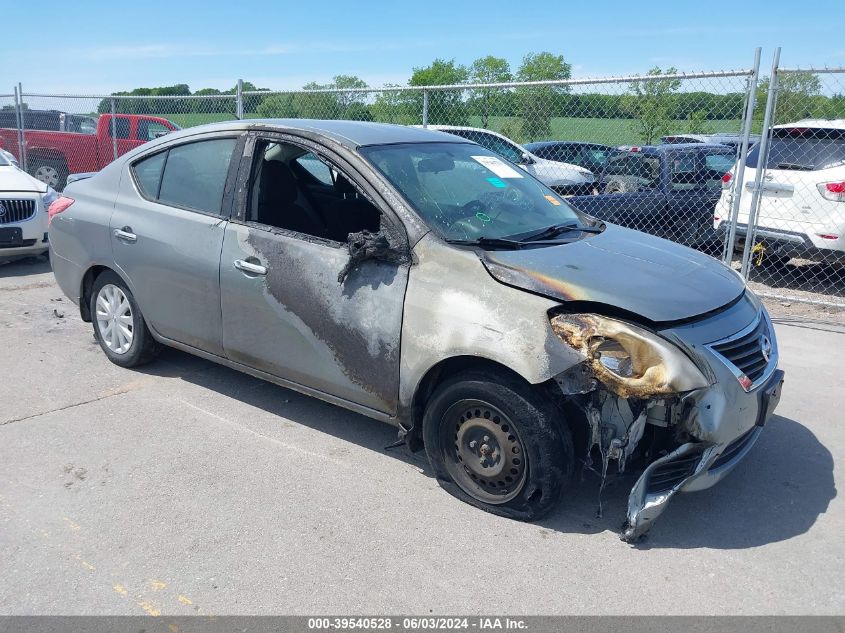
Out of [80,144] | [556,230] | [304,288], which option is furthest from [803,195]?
[80,144]

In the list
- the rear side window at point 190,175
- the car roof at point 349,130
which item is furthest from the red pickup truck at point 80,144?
the car roof at point 349,130

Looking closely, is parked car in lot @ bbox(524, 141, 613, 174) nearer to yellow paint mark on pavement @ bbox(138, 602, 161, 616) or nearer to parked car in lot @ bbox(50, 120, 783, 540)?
parked car in lot @ bbox(50, 120, 783, 540)

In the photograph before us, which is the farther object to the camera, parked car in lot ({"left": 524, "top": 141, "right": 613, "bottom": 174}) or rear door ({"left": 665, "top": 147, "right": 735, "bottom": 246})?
parked car in lot ({"left": 524, "top": 141, "right": 613, "bottom": 174})

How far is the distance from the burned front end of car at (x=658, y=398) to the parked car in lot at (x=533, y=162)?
757 centimetres

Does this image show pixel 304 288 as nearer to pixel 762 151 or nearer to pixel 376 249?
pixel 376 249

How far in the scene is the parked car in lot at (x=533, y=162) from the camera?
10844mm

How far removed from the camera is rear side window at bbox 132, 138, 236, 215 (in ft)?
15.2

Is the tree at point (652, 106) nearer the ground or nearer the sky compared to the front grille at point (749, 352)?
nearer the sky

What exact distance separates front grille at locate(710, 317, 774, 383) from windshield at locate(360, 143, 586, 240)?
1.25 meters

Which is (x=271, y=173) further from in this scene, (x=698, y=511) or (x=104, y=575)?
(x=698, y=511)

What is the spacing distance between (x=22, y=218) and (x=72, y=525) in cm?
642

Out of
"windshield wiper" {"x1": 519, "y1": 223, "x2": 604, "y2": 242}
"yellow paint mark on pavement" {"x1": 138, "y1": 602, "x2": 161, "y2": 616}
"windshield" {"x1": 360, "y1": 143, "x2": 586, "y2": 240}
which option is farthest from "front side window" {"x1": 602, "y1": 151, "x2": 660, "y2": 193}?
"yellow paint mark on pavement" {"x1": 138, "y1": 602, "x2": 161, "y2": 616}

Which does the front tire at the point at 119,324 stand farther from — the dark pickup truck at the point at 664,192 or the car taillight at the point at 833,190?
the car taillight at the point at 833,190

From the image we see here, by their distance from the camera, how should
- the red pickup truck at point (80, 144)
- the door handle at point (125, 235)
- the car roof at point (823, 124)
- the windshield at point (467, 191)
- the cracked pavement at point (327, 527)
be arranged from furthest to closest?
the red pickup truck at point (80, 144) → the car roof at point (823, 124) → the door handle at point (125, 235) → the windshield at point (467, 191) → the cracked pavement at point (327, 527)
